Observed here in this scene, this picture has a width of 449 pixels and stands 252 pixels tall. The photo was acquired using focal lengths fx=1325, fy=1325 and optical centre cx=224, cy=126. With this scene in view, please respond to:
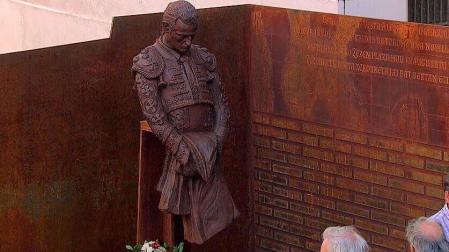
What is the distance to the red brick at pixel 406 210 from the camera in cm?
855

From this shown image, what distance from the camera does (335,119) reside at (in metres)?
9.16

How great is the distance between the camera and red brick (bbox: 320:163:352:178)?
9.10 meters

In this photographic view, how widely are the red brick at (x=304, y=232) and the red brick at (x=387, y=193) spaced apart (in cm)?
72

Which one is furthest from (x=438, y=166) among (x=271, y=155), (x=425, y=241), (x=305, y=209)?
(x=425, y=241)

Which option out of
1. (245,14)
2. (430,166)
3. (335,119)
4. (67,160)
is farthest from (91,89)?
(430,166)

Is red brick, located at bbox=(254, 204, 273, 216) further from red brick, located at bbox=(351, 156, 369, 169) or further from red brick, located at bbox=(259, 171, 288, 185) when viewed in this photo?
red brick, located at bbox=(351, 156, 369, 169)

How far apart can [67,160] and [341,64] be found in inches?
87.5

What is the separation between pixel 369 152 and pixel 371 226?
0.50 metres

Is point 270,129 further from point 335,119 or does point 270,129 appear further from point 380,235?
point 380,235

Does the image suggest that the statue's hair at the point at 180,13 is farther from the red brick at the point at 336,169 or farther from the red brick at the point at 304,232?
the red brick at the point at 304,232

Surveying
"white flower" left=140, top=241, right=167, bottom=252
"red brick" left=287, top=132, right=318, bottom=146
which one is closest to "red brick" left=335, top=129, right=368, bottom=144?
"red brick" left=287, top=132, right=318, bottom=146

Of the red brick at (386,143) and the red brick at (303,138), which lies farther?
the red brick at (303,138)

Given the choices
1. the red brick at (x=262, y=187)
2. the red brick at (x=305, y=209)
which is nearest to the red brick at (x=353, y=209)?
the red brick at (x=305, y=209)

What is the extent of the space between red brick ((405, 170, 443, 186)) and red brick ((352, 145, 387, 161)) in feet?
0.81
